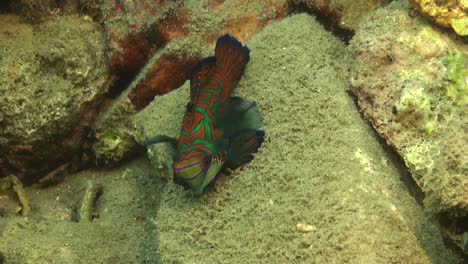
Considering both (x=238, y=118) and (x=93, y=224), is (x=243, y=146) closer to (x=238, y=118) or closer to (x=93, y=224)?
(x=238, y=118)

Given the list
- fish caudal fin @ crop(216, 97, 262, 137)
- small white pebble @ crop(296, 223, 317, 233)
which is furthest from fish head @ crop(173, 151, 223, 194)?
small white pebble @ crop(296, 223, 317, 233)

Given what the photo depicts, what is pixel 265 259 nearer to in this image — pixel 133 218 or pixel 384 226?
pixel 384 226

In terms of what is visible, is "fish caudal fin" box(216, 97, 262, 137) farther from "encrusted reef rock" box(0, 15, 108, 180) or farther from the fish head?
"encrusted reef rock" box(0, 15, 108, 180)

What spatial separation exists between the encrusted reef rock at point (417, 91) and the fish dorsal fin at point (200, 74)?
3.69ft

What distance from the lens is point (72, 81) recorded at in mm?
4109

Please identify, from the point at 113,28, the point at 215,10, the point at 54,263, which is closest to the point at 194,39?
the point at 215,10

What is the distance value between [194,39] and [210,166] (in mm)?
1829

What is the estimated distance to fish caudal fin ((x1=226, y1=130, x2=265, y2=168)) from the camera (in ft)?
10.0

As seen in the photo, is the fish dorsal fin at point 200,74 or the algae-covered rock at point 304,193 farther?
the fish dorsal fin at point 200,74

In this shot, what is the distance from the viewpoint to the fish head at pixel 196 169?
2.84 metres

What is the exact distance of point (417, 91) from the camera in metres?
2.77

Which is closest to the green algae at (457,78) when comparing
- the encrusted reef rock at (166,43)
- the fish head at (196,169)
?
the fish head at (196,169)

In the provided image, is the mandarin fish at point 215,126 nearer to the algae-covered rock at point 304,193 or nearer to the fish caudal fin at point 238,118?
the fish caudal fin at point 238,118

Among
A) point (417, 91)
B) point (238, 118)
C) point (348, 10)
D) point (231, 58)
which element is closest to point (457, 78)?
point (417, 91)
